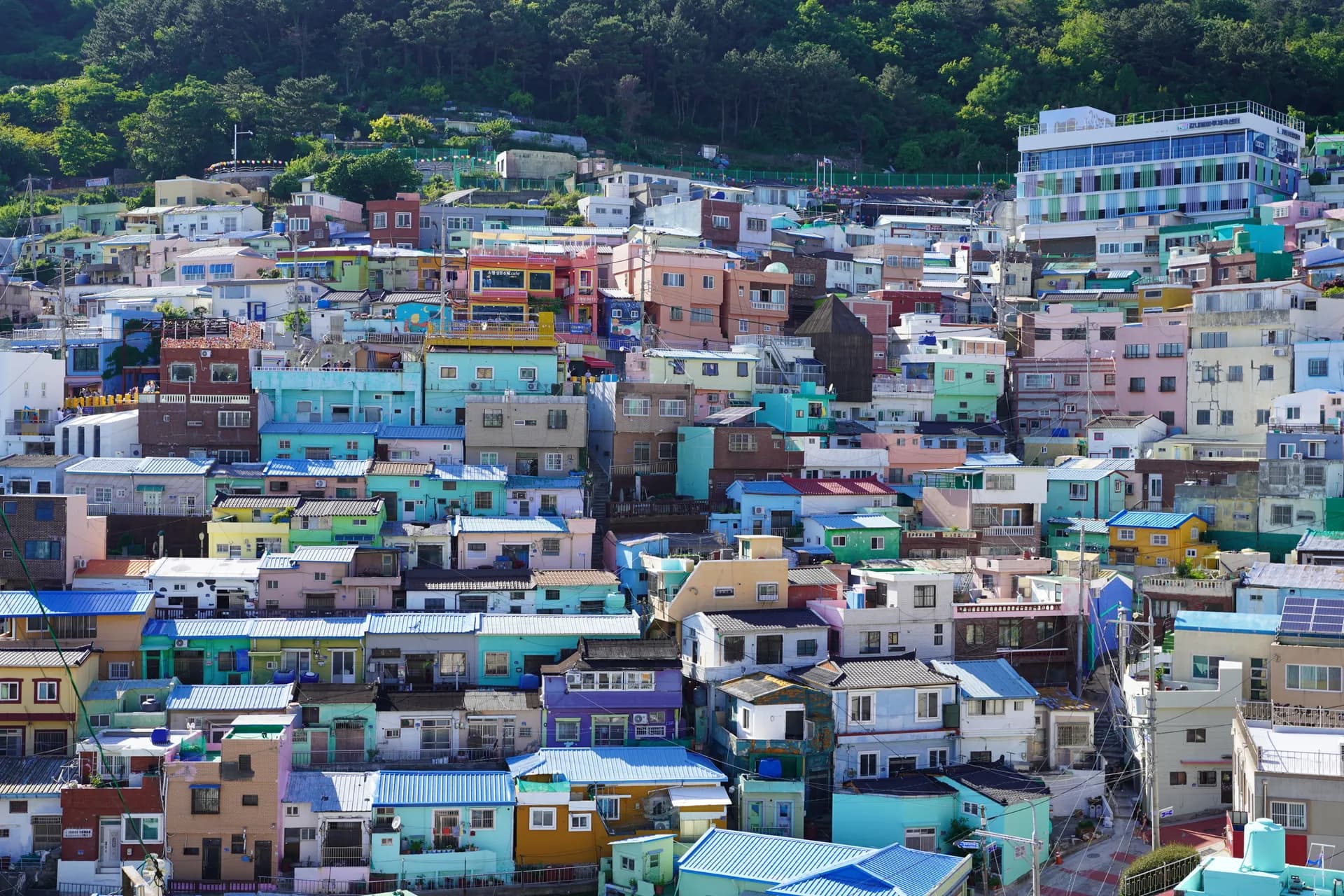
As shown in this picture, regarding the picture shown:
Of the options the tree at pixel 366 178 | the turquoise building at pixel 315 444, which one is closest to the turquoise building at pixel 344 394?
the turquoise building at pixel 315 444

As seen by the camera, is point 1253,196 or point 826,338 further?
point 1253,196

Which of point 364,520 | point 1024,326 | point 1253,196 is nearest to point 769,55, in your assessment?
point 1253,196

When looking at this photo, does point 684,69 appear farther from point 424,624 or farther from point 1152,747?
point 1152,747

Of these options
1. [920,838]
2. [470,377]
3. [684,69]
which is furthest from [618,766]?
[684,69]

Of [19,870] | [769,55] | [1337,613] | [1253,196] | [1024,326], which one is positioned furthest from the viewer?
[769,55]

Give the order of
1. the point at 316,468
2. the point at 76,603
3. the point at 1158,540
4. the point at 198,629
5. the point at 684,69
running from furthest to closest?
the point at 684,69
the point at 316,468
the point at 1158,540
the point at 198,629
the point at 76,603

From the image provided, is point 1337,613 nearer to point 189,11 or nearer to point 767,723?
point 767,723

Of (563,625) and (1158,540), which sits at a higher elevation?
(1158,540)

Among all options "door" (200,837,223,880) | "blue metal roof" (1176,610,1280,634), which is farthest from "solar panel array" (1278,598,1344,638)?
"door" (200,837,223,880)

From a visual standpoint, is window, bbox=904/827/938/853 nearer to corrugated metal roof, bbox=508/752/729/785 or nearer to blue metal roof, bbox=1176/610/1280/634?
corrugated metal roof, bbox=508/752/729/785
